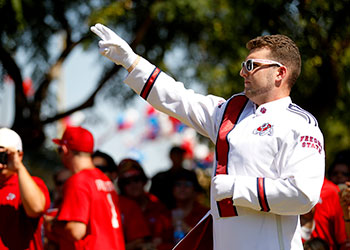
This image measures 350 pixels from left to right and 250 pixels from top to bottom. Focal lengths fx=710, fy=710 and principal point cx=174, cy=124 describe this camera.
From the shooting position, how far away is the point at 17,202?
5.28 m

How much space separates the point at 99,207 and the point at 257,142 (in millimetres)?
1999

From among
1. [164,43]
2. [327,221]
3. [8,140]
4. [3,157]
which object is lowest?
[327,221]

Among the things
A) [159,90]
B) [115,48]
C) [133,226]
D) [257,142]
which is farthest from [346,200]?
[133,226]

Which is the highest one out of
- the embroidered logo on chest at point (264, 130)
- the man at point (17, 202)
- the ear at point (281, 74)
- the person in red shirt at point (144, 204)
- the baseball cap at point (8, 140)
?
the ear at point (281, 74)

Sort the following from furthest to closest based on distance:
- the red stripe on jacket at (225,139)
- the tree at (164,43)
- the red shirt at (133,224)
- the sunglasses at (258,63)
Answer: the tree at (164,43) → the red shirt at (133,224) → the sunglasses at (258,63) → the red stripe on jacket at (225,139)

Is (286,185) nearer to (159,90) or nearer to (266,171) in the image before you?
(266,171)

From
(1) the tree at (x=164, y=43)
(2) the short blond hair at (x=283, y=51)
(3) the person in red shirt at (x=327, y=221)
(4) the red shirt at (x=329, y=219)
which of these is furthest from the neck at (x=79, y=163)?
(1) the tree at (x=164, y=43)

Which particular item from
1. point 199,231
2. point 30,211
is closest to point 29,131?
point 30,211

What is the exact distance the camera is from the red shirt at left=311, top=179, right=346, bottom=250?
20.8 ft

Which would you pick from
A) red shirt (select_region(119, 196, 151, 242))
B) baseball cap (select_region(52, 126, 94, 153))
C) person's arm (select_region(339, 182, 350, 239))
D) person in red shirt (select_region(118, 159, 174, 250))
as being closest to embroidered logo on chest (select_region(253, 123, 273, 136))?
person's arm (select_region(339, 182, 350, 239))

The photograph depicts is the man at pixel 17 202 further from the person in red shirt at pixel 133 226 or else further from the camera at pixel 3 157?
the person in red shirt at pixel 133 226

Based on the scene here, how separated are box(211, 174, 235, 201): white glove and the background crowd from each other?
1457 mm

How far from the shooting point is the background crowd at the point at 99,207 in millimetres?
5246

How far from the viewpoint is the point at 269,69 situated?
168 inches
